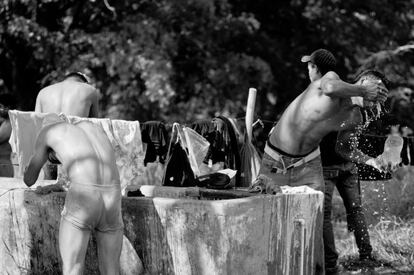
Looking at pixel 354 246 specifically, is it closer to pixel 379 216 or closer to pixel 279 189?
pixel 379 216

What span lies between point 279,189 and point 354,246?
2464 mm

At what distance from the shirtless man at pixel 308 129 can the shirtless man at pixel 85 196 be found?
153 centimetres

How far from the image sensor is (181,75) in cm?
1398

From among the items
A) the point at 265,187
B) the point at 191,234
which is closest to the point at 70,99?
the point at 265,187

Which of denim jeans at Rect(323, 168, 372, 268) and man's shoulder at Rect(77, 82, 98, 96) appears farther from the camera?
man's shoulder at Rect(77, 82, 98, 96)

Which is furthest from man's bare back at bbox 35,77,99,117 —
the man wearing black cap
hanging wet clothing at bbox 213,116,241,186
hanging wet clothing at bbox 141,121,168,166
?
the man wearing black cap

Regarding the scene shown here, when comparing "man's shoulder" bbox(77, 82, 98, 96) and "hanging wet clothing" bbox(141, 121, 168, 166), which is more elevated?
"man's shoulder" bbox(77, 82, 98, 96)

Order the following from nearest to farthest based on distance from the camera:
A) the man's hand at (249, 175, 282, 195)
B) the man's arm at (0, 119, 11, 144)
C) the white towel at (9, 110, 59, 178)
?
the man's hand at (249, 175, 282, 195) → the white towel at (9, 110, 59, 178) → the man's arm at (0, 119, 11, 144)

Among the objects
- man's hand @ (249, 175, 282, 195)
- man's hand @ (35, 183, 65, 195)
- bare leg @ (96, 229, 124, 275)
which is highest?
man's hand @ (249, 175, 282, 195)

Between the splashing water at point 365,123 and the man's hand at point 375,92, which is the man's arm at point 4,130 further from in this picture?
the man's hand at point 375,92

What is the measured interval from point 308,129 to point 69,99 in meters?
2.66

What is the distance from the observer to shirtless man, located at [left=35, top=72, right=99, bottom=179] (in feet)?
23.1

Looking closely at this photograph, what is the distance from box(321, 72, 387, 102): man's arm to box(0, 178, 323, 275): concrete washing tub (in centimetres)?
89

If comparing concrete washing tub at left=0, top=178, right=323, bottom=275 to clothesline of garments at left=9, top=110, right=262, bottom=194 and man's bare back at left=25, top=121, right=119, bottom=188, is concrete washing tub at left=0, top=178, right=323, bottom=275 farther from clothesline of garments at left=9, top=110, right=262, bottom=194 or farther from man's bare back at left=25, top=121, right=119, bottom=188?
clothesline of garments at left=9, top=110, right=262, bottom=194
